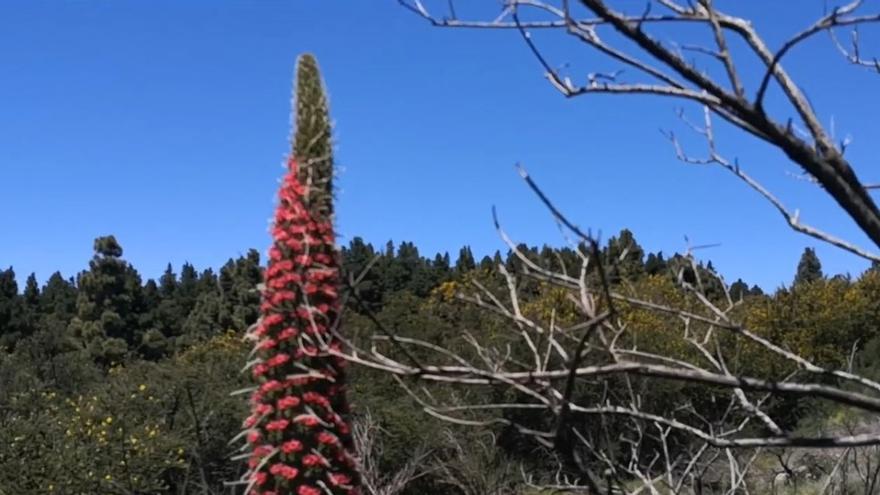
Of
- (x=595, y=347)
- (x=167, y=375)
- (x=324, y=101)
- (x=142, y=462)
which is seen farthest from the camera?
(x=167, y=375)

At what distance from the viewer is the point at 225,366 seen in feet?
77.4

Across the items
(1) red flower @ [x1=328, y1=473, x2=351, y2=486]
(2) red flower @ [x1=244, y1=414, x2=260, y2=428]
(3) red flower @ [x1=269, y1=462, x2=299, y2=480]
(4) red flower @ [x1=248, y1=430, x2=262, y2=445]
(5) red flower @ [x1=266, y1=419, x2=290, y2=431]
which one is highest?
(2) red flower @ [x1=244, y1=414, x2=260, y2=428]

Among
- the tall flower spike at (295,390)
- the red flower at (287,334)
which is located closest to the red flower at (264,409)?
the tall flower spike at (295,390)

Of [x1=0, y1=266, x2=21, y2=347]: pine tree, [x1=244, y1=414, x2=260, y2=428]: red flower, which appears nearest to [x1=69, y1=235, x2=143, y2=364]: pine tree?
[x1=0, y1=266, x2=21, y2=347]: pine tree

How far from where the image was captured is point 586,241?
154 cm

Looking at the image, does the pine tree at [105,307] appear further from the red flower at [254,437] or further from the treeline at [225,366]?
the red flower at [254,437]

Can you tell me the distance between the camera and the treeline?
383 cm

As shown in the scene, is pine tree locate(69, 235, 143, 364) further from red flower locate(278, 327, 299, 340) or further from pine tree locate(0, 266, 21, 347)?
red flower locate(278, 327, 299, 340)

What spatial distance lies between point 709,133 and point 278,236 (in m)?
3.04

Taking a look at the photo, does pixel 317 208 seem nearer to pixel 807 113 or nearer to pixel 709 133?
pixel 709 133

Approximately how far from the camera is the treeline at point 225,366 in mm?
3828

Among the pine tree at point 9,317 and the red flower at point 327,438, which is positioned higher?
the pine tree at point 9,317

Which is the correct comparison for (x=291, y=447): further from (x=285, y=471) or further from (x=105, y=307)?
(x=105, y=307)

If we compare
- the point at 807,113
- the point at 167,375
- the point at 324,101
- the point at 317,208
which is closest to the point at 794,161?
the point at 807,113
